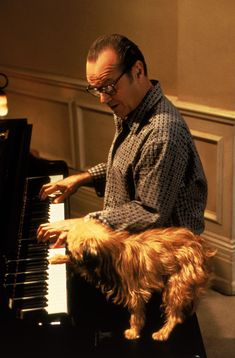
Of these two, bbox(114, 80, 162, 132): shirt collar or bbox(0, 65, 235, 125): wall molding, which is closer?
bbox(114, 80, 162, 132): shirt collar

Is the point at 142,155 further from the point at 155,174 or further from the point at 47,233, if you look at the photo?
the point at 47,233

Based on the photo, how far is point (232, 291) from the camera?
10.2ft

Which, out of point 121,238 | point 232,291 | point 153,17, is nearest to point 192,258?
point 121,238

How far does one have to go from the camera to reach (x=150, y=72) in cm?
327

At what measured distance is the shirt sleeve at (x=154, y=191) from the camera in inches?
61.0

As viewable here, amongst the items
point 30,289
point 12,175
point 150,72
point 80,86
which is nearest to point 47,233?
point 30,289

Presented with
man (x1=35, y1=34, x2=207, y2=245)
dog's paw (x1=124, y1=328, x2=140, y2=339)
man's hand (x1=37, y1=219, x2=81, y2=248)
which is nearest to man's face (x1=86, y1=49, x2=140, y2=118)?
man (x1=35, y1=34, x2=207, y2=245)

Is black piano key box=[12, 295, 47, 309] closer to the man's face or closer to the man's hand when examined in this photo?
the man's hand

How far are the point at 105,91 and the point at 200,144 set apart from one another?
1442mm

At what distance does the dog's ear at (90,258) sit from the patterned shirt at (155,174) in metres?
0.12

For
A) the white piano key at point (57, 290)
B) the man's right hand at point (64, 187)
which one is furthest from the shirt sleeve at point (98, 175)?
the white piano key at point (57, 290)

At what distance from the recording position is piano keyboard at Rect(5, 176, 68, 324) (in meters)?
1.63

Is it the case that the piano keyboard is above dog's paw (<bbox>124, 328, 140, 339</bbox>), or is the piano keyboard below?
above

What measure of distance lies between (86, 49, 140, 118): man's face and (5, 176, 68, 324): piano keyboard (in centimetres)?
52
